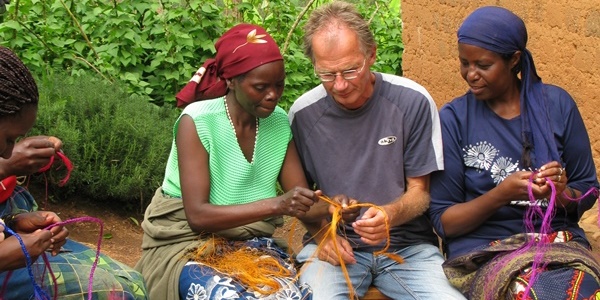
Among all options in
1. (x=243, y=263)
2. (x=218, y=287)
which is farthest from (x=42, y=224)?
(x=243, y=263)

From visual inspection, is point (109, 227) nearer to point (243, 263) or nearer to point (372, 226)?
point (243, 263)

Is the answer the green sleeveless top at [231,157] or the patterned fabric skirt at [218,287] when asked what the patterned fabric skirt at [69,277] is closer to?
the patterned fabric skirt at [218,287]

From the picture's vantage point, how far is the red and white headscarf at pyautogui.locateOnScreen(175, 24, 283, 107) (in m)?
4.08

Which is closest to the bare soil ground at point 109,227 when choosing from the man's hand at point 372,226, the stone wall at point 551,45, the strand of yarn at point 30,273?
the stone wall at point 551,45

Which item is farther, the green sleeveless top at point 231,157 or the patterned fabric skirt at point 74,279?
Result: the green sleeveless top at point 231,157

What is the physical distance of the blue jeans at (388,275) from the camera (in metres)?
4.12

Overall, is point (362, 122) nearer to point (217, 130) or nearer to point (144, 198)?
point (217, 130)

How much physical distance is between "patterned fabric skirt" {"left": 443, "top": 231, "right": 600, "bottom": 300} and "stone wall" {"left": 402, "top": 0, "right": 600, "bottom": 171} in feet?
5.90

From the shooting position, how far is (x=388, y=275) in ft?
14.0

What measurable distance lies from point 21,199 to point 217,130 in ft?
2.95

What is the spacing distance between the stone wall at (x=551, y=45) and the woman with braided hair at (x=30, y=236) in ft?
10.4

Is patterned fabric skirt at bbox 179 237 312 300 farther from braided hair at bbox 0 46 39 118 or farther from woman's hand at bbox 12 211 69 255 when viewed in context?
braided hair at bbox 0 46 39 118

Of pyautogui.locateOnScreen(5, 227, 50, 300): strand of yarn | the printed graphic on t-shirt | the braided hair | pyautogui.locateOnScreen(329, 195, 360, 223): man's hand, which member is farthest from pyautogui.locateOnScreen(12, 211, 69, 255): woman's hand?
the printed graphic on t-shirt

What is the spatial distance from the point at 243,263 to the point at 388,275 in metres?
0.69
